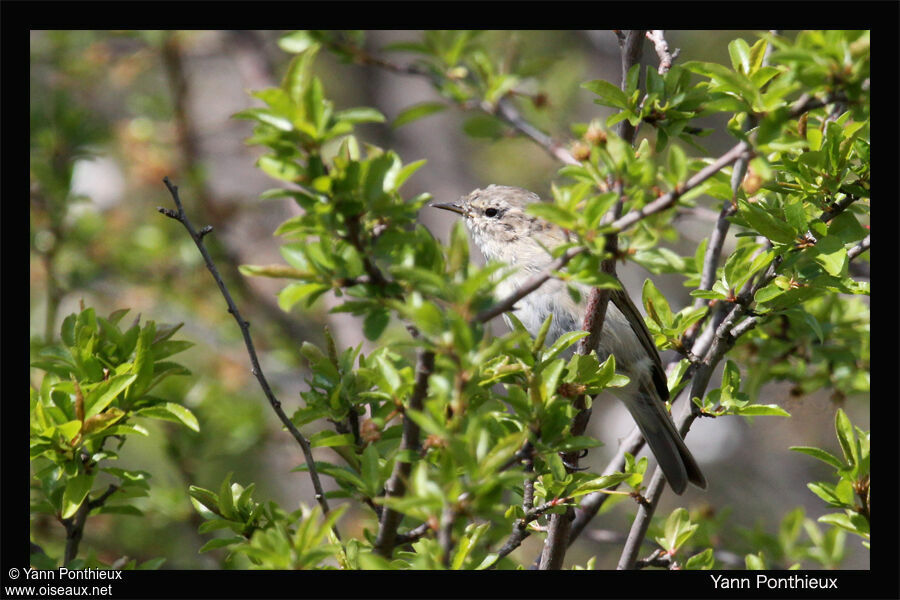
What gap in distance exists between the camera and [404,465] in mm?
1989

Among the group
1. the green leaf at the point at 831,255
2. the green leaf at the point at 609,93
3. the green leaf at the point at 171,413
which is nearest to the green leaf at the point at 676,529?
the green leaf at the point at 831,255

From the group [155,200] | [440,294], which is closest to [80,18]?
[440,294]

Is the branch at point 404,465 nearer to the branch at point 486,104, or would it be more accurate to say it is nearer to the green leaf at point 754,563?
the green leaf at point 754,563

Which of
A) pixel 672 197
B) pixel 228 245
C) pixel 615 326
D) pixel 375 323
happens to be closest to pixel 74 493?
pixel 375 323

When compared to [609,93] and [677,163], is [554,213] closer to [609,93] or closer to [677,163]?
[677,163]

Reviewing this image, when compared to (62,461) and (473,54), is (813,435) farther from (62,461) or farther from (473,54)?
(62,461)

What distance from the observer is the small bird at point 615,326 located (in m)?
3.70

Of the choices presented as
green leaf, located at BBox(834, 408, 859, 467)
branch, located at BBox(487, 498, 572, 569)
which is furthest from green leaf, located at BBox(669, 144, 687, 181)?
green leaf, located at BBox(834, 408, 859, 467)

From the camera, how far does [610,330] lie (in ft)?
13.3

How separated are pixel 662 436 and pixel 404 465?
205 cm

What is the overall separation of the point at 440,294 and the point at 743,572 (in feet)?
4.70

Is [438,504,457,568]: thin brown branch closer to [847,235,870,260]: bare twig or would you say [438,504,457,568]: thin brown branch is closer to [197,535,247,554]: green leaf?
[197,535,247,554]: green leaf

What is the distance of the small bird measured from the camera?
3.70 meters

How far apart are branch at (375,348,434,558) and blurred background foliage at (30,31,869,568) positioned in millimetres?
1868
